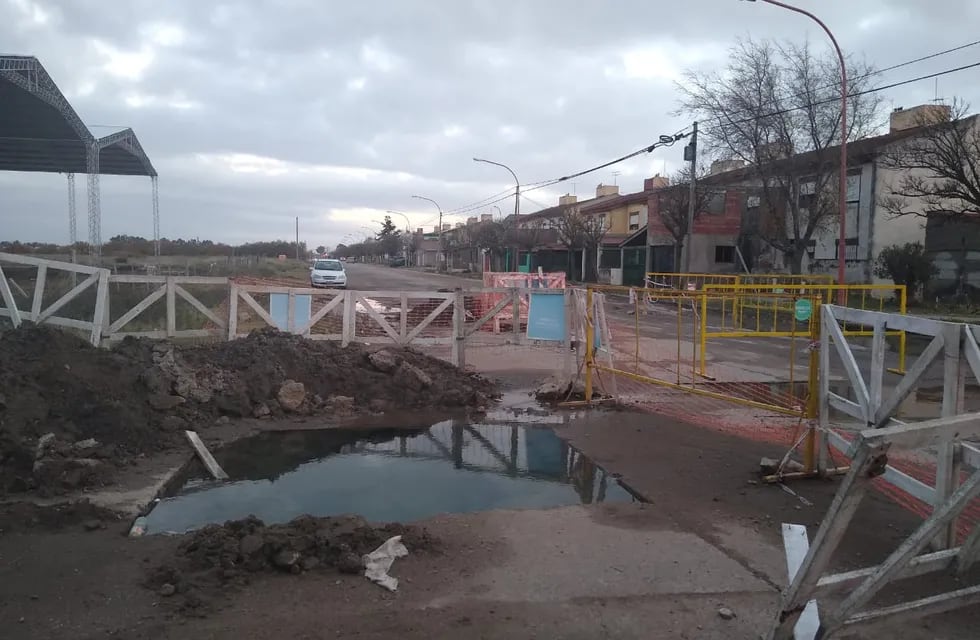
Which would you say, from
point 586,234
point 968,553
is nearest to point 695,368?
point 968,553

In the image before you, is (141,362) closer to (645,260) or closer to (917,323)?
(917,323)

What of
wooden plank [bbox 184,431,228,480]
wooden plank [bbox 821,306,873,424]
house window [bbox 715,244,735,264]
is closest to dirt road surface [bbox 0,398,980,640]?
wooden plank [bbox 821,306,873,424]

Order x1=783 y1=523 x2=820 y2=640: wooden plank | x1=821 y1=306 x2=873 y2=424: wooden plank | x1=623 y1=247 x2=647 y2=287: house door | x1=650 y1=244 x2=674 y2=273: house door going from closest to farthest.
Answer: x1=783 y1=523 x2=820 y2=640: wooden plank → x1=821 y1=306 x2=873 y2=424: wooden plank → x1=650 y1=244 x2=674 y2=273: house door → x1=623 y1=247 x2=647 y2=287: house door

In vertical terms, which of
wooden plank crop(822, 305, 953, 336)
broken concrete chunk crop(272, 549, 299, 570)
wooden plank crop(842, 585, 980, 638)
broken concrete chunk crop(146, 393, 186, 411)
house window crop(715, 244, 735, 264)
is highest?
house window crop(715, 244, 735, 264)

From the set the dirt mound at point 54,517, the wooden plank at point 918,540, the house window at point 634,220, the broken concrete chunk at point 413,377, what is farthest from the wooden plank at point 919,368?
the house window at point 634,220

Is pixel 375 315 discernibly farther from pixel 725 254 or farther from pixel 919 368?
pixel 725 254

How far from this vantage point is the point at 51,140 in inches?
1176

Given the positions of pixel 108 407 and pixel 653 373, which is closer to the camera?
pixel 108 407

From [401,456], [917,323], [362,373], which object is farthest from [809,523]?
[362,373]

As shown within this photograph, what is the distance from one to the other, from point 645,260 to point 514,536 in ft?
146

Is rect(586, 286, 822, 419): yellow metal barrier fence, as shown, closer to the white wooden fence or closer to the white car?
the white wooden fence

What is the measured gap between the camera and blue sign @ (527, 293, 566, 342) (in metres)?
11.4

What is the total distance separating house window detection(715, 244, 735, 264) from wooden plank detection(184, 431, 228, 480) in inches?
1611

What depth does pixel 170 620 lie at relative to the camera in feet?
13.1
